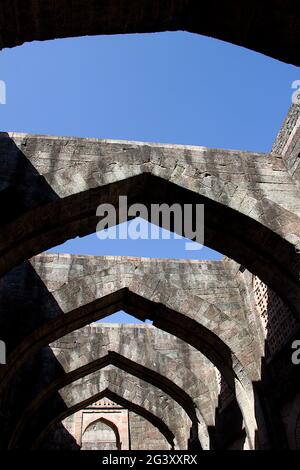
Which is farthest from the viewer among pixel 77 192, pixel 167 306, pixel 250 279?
pixel 250 279

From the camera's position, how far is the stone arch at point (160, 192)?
5.30 metres

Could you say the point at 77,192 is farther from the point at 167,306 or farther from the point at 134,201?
the point at 167,306

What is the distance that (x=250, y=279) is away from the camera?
845 cm

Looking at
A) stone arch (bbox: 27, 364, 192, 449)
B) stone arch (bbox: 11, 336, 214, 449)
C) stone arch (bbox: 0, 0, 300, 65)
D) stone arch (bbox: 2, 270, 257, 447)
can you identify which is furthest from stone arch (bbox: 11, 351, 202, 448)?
stone arch (bbox: 0, 0, 300, 65)

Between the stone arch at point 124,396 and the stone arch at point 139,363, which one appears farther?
the stone arch at point 124,396

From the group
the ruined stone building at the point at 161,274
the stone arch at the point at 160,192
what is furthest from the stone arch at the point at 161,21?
the stone arch at the point at 160,192

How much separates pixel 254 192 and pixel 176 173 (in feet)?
3.53

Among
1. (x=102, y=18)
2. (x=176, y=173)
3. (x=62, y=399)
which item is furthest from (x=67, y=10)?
(x=62, y=399)

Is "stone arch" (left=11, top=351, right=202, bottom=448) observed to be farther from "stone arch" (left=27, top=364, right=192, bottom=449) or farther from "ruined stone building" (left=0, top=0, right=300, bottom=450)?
"stone arch" (left=27, top=364, right=192, bottom=449)

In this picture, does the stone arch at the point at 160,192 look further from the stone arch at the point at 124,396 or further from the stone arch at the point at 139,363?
the stone arch at the point at 124,396

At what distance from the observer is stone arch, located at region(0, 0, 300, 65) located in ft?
8.50

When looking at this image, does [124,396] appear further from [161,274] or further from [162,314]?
[161,274]

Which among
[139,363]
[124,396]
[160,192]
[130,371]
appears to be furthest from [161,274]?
[124,396]

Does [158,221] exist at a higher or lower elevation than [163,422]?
higher
